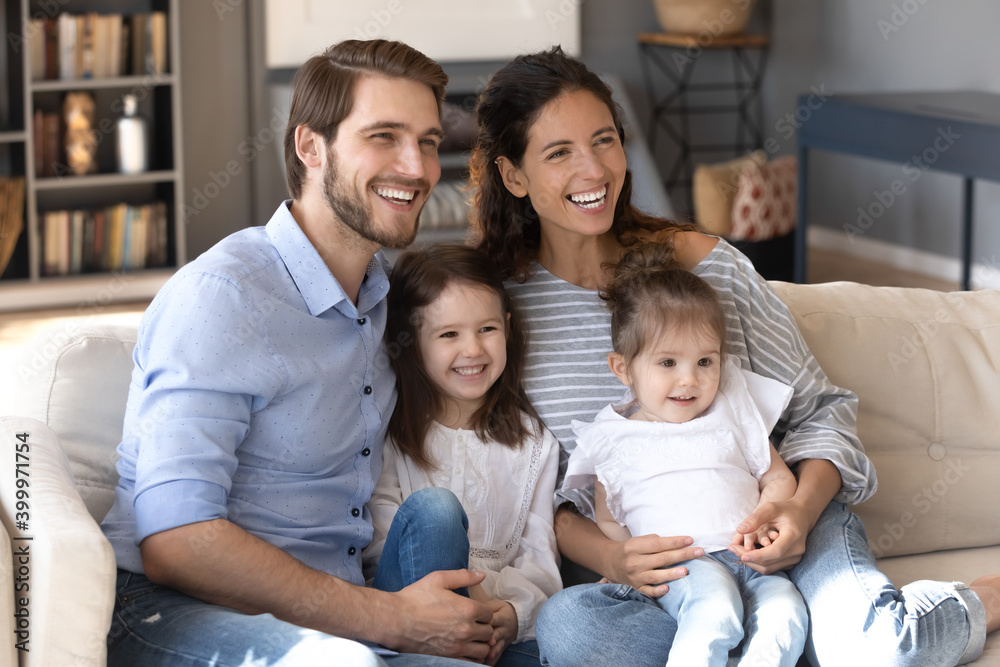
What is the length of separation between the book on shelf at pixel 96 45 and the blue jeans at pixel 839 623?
3.78 meters

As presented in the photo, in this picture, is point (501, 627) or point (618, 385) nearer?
point (501, 627)

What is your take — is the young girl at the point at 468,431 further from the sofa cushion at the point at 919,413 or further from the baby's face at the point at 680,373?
the sofa cushion at the point at 919,413

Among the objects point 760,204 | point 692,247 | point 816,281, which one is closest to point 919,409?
point 692,247

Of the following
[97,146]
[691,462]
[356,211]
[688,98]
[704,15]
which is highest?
[704,15]

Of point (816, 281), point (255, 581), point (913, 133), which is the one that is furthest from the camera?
point (816, 281)

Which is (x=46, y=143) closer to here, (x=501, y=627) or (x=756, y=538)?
(x=501, y=627)

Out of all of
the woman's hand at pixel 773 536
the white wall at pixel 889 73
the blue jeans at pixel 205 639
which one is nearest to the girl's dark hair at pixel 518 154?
the woman's hand at pixel 773 536

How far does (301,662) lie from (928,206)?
4666 mm

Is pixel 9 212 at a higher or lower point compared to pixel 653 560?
higher

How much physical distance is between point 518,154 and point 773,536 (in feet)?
2.52

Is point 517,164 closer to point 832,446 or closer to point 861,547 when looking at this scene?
point 832,446

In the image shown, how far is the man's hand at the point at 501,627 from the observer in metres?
1.54

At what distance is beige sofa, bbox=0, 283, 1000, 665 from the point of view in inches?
65.4

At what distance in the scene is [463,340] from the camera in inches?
67.6
